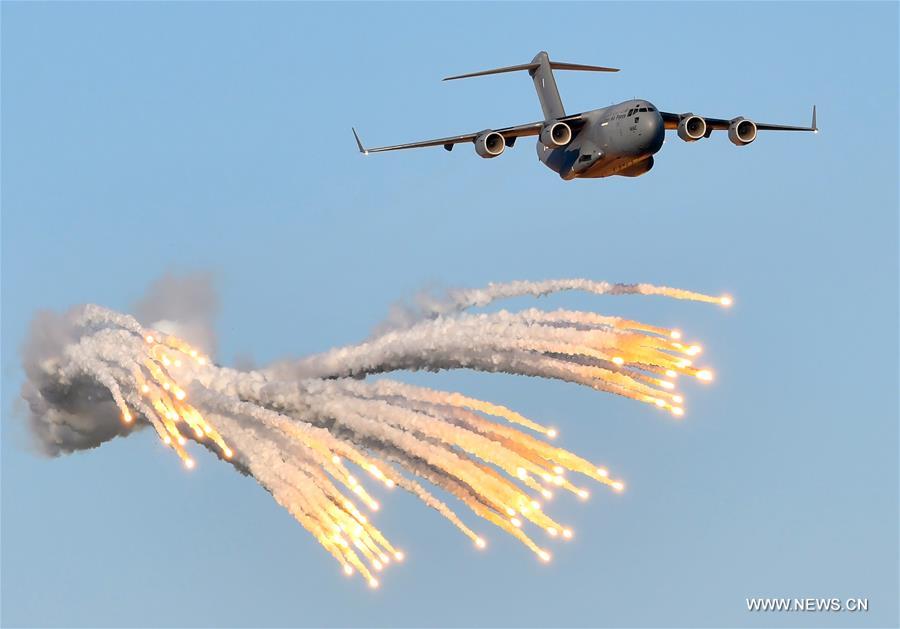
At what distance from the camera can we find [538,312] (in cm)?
4050

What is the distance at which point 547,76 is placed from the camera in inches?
2040

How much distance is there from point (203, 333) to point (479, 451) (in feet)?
29.8

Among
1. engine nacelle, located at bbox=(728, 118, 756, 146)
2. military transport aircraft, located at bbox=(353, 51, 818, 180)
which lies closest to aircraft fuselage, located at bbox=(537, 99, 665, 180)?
military transport aircraft, located at bbox=(353, 51, 818, 180)

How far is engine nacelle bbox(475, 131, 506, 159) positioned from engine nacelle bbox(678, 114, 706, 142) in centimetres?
505

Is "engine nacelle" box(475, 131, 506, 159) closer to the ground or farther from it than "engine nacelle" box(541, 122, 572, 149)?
closer to the ground

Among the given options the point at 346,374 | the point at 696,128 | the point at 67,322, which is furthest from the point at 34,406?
the point at 696,128

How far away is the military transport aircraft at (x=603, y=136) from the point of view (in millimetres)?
42750

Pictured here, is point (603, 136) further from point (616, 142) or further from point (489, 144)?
point (489, 144)

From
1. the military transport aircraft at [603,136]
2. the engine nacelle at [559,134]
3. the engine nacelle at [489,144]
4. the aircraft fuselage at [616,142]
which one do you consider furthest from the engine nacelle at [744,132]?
the engine nacelle at [489,144]

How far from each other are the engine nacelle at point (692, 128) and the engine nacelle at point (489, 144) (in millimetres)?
5047

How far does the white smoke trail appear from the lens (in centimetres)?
3766

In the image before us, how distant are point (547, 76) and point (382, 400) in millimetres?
16170

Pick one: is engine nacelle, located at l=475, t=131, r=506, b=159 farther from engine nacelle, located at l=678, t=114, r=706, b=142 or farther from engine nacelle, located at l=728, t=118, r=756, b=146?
engine nacelle, located at l=728, t=118, r=756, b=146

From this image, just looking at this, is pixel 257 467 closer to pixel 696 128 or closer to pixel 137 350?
pixel 137 350
